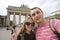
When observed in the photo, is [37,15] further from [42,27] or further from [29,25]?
[29,25]

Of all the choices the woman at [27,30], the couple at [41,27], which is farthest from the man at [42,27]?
the woman at [27,30]

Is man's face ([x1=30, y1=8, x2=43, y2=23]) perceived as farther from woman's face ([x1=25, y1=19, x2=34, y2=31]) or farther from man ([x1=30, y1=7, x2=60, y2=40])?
woman's face ([x1=25, y1=19, x2=34, y2=31])

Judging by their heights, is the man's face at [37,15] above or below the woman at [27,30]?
above

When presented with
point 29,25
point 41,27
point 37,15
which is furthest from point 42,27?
point 29,25

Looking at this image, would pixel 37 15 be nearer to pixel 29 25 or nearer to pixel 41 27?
pixel 41 27

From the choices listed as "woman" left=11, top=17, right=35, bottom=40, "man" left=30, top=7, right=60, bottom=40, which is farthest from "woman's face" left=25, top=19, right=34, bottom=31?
"man" left=30, top=7, right=60, bottom=40

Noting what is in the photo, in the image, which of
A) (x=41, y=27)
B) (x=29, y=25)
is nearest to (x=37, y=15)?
(x=41, y=27)

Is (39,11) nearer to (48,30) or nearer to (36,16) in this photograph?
(36,16)

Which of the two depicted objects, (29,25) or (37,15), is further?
(29,25)

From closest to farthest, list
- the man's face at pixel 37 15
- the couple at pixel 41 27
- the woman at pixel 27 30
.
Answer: the couple at pixel 41 27 < the man's face at pixel 37 15 < the woman at pixel 27 30

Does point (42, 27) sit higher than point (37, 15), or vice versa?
point (37, 15)

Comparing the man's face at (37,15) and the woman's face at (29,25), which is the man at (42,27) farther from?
the woman's face at (29,25)

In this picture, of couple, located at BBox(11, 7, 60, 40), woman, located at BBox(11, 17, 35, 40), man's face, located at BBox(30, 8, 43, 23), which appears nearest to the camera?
couple, located at BBox(11, 7, 60, 40)

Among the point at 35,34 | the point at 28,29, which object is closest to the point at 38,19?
the point at 35,34
